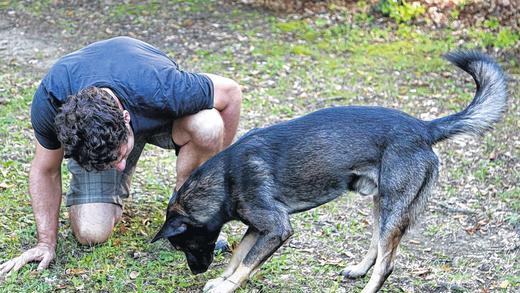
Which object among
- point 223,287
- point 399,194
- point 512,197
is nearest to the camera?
point 399,194

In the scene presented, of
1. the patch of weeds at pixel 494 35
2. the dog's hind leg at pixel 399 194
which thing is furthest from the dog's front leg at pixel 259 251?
the patch of weeds at pixel 494 35

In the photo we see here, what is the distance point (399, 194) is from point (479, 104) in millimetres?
694

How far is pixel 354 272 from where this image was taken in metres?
4.71

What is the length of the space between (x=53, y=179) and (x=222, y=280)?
1.25m

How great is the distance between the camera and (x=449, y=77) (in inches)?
320

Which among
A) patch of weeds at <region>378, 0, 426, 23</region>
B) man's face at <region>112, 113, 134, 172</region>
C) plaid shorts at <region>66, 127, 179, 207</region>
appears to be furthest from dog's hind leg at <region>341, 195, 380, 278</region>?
patch of weeds at <region>378, 0, 426, 23</region>

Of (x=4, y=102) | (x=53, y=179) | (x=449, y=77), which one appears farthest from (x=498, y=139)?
(x=4, y=102)

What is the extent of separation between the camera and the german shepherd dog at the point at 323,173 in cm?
423

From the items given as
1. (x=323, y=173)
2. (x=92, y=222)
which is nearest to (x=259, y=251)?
(x=323, y=173)

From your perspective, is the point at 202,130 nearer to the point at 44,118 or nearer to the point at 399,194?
the point at 44,118

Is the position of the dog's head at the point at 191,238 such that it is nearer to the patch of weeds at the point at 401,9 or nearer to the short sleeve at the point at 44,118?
the short sleeve at the point at 44,118

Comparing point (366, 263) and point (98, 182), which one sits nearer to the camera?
point (366, 263)

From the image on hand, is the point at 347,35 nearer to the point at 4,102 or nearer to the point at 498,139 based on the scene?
the point at 498,139

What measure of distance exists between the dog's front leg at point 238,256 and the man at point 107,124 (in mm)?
741
